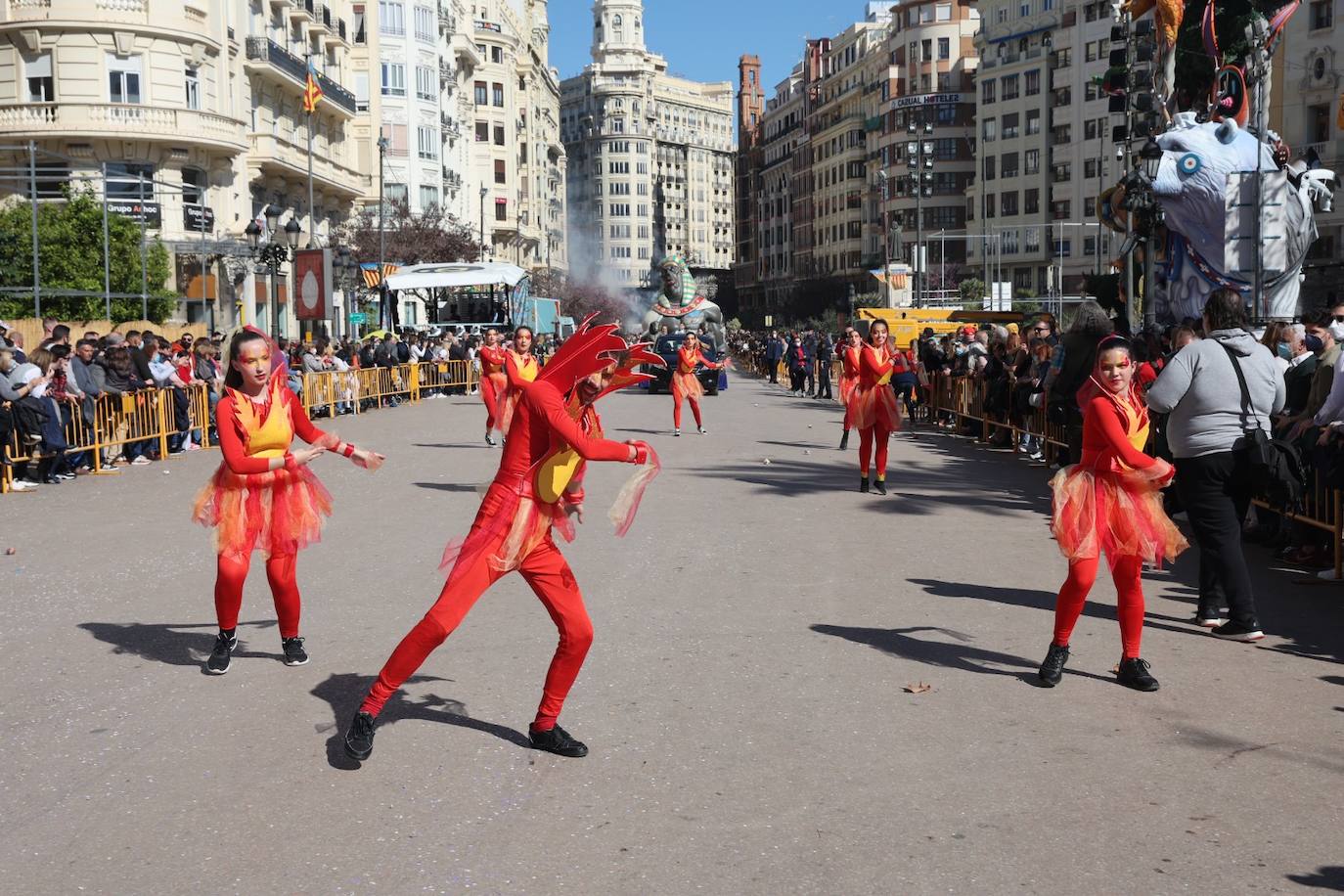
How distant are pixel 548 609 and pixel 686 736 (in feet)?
2.78

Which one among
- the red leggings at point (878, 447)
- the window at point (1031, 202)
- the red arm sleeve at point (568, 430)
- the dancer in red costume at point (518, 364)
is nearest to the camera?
the red arm sleeve at point (568, 430)

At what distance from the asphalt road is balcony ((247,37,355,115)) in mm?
41887

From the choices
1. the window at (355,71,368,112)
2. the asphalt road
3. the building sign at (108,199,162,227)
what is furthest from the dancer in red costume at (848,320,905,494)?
the window at (355,71,368,112)

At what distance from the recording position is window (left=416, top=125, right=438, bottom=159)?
80.5 meters

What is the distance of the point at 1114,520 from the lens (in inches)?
279

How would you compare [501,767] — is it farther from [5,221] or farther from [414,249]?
[414,249]

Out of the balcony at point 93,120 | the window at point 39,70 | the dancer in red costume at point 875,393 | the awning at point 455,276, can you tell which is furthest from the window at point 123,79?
the dancer in red costume at point 875,393

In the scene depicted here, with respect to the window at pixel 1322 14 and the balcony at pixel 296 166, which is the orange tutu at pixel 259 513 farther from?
the window at pixel 1322 14

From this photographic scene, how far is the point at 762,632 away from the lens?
27.2 feet

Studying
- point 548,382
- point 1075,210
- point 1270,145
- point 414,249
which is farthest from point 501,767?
point 1075,210

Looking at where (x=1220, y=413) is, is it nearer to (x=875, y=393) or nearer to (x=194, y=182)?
(x=875, y=393)

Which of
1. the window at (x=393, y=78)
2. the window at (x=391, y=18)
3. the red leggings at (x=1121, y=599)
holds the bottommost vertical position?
the red leggings at (x=1121, y=599)

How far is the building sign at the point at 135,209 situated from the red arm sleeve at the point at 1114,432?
110ft

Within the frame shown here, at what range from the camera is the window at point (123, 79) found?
43.1m
